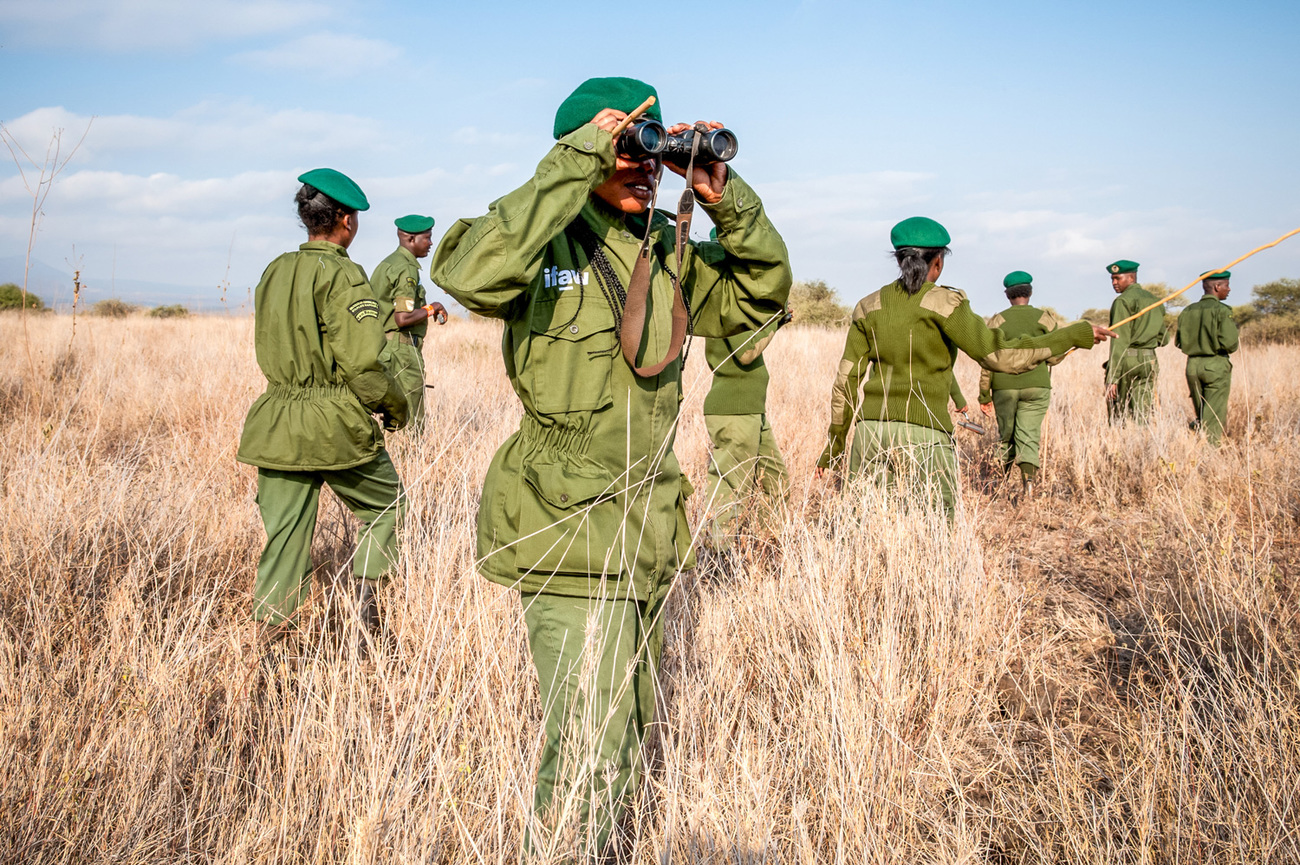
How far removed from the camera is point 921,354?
397cm

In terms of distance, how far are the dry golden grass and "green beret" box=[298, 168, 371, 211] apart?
127 centimetres

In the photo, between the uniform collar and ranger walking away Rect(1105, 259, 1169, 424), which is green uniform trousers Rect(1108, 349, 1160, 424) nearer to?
ranger walking away Rect(1105, 259, 1169, 424)

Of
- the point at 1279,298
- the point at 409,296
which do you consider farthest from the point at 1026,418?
the point at 1279,298

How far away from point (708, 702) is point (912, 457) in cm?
170

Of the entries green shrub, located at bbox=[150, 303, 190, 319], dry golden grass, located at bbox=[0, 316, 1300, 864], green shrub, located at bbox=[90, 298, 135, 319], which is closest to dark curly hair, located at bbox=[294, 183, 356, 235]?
dry golden grass, located at bbox=[0, 316, 1300, 864]

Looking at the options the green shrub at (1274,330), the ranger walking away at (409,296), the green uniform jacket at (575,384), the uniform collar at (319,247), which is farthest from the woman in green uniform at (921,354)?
the green shrub at (1274,330)

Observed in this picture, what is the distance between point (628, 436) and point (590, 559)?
0.29m

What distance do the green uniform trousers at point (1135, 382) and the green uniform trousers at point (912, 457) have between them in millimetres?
5239

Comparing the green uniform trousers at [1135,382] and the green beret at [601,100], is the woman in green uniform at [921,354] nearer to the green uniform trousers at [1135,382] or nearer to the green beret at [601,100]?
the green beret at [601,100]

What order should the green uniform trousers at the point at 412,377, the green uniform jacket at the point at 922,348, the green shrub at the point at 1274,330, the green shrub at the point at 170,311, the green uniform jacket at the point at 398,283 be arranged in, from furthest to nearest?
1. the green shrub at the point at 170,311
2. the green shrub at the point at 1274,330
3. the green uniform jacket at the point at 398,283
4. the green uniform trousers at the point at 412,377
5. the green uniform jacket at the point at 922,348

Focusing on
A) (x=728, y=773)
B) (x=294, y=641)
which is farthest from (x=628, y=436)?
(x=294, y=641)

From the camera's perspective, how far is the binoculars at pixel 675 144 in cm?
177

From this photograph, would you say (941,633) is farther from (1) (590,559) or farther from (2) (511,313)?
(2) (511,313)

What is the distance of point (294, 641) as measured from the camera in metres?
3.22
